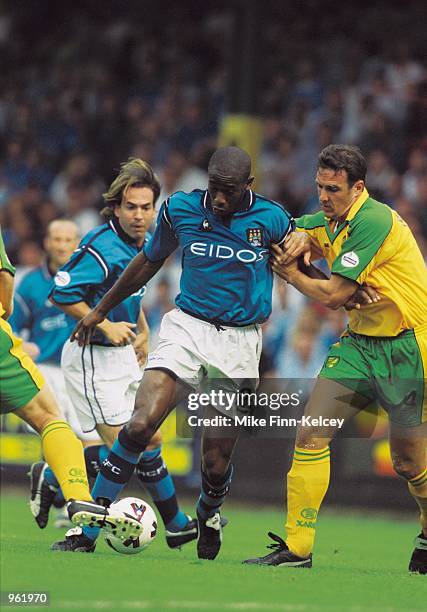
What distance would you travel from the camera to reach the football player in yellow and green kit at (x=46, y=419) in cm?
755

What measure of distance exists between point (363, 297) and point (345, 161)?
2.57 feet

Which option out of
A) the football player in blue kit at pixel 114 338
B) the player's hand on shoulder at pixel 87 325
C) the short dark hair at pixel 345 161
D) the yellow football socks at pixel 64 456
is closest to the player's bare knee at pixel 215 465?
the football player in blue kit at pixel 114 338

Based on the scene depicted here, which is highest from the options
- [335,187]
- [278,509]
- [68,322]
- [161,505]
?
[335,187]

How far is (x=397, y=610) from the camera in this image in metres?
6.35

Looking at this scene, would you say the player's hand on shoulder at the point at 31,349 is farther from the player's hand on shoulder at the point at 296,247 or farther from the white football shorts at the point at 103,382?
the player's hand on shoulder at the point at 296,247

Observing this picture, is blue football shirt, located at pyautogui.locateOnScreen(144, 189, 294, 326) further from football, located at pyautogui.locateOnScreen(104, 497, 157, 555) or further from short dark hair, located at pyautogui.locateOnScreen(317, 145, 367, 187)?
football, located at pyautogui.locateOnScreen(104, 497, 157, 555)

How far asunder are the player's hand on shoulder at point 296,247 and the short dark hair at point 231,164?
470mm

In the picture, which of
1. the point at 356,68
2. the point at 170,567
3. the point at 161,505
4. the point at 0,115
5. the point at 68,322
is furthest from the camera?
the point at 0,115

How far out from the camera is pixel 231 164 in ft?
26.1

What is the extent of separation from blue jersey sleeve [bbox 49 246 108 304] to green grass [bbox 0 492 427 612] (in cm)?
163

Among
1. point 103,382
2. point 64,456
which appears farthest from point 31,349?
point 64,456

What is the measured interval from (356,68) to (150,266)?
377 inches

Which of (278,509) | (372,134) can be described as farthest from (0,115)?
(278,509)

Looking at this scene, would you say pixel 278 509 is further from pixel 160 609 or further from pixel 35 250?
pixel 160 609
